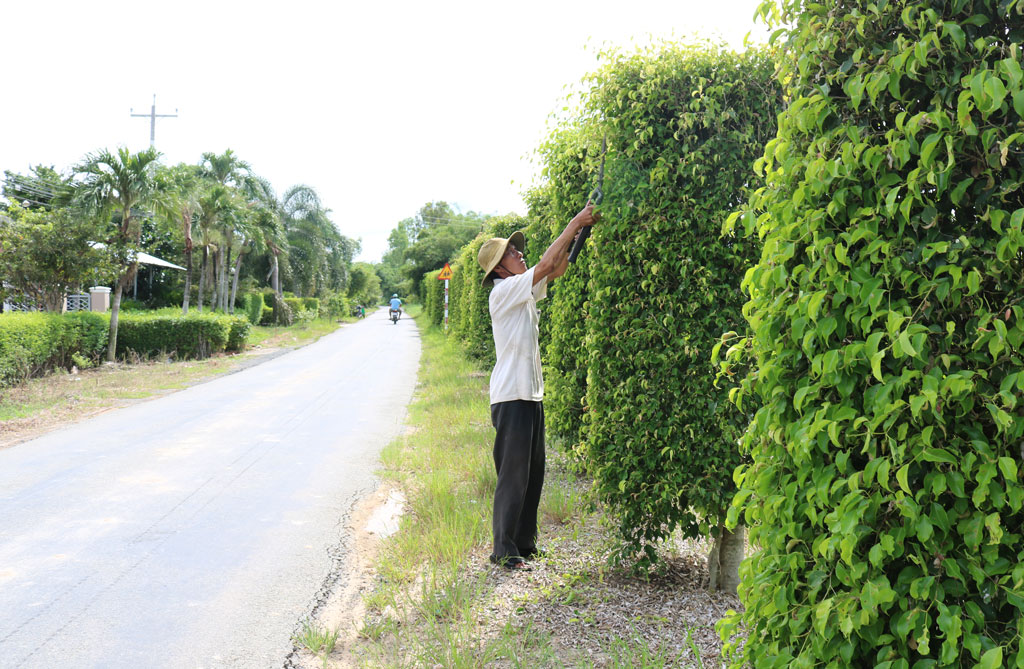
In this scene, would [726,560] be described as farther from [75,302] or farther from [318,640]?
[75,302]

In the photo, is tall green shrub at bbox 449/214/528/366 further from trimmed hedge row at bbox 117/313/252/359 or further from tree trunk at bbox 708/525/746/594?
tree trunk at bbox 708/525/746/594

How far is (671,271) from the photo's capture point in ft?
13.7

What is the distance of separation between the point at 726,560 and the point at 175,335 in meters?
19.5

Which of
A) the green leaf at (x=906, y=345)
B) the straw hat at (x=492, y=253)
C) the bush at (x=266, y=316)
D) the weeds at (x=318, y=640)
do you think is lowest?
the weeds at (x=318, y=640)

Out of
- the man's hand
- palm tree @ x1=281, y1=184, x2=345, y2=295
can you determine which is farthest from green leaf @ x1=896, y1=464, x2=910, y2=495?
palm tree @ x1=281, y1=184, x2=345, y2=295

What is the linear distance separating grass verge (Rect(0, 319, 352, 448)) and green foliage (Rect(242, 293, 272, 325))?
18024mm

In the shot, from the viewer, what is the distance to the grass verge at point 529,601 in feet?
11.6

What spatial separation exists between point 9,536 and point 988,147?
648cm

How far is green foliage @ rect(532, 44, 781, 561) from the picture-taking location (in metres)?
4.04

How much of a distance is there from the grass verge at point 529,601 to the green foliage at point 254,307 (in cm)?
3556

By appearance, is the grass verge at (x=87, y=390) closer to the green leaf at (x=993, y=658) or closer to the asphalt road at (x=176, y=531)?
the asphalt road at (x=176, y=531)

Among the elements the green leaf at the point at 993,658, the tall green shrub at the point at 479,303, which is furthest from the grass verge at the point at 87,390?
the green leaf at the point at 993,658

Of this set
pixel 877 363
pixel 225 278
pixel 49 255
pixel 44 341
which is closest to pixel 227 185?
pixel 225 278

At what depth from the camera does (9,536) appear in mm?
5555
